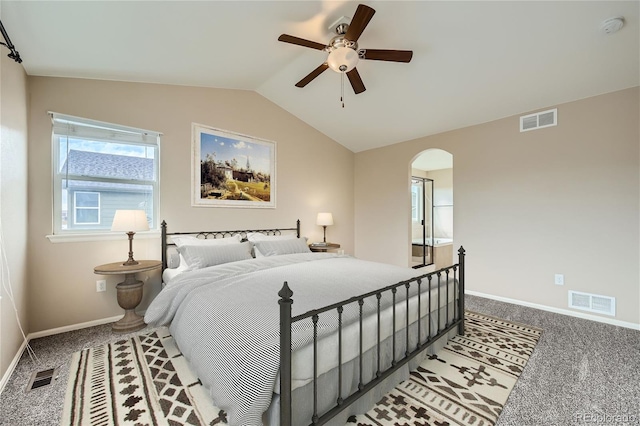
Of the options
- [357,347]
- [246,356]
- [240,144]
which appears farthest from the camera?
[240,144]

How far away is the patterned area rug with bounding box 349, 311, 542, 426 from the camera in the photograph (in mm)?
1629

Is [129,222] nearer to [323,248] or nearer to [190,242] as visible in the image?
[190,242]

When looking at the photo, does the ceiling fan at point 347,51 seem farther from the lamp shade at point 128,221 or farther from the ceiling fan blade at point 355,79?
the lamp shade at point 128,221

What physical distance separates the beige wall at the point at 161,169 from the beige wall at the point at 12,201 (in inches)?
6.0

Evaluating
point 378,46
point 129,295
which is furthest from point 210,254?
point 378,46

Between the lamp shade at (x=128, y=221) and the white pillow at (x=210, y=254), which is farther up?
the lamp shade at (x=128, y=221)

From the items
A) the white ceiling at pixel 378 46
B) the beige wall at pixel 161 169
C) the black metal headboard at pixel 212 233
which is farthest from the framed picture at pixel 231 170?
the white ceiling at pixel 378 46

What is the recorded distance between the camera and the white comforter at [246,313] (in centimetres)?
129

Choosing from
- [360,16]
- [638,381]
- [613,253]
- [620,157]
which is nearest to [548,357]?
[638,381]

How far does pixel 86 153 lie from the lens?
2.90m

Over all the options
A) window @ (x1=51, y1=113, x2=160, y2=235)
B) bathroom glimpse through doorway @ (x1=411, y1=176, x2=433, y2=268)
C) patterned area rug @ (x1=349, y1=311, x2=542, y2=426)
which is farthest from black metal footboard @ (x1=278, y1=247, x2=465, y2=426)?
bathroom glimpse through doorway @ (x1=411, y1=176, x2=433, y2=268)

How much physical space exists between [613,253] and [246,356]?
13.1ft

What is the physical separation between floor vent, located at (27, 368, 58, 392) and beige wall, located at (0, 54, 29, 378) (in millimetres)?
182

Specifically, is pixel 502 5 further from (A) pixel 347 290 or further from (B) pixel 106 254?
(B) pixel 106 254
